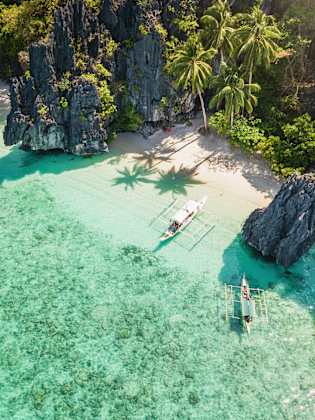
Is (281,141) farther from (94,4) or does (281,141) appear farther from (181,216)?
(94,4)

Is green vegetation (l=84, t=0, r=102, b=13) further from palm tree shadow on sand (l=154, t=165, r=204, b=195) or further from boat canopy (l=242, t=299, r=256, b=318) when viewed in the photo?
boat canopy (l=242, t=299, r=256, b=318)

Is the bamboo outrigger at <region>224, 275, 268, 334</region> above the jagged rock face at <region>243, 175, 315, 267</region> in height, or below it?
below

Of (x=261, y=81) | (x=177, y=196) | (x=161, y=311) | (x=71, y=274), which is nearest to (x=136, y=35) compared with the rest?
(x=261, y=81)

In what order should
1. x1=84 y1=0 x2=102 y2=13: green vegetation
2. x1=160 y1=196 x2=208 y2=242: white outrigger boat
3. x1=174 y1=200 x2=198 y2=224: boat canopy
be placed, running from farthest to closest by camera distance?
x1=84 y1=0 x2=102 y2=13: green vegetation → x1=174 y1=200 x2=198 y2=224: boat canopy → x1=160 y1=196 x2=208 y2=242: white outrigger boat

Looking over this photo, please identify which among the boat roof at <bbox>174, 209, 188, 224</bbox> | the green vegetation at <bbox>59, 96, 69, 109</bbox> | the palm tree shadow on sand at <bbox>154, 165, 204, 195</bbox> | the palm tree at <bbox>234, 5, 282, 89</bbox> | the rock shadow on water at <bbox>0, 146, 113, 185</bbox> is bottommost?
the boat roof at <bbox>174, 209, 188, 224</bbox>

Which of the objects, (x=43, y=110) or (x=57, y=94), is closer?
(x=43, y=110)

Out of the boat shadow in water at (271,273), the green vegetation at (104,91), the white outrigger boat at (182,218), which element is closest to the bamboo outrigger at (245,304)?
the boat shadow in water at (271,273)

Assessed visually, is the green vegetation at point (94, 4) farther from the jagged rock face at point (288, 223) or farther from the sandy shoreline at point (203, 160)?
the jagged rock face at point (288, 223)

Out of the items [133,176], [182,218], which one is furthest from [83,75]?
[182,218]

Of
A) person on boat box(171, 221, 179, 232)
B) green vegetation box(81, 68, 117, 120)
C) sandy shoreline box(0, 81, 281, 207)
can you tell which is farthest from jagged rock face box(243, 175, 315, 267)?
green vegetation box(81, 68, 117, 120)
